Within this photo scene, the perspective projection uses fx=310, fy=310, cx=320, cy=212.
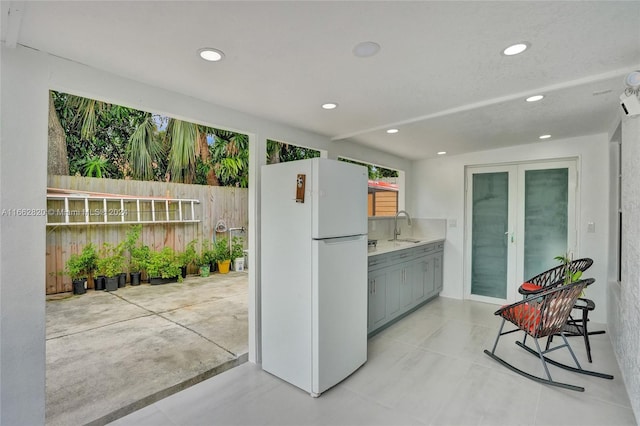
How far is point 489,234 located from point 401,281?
1808 millimetres

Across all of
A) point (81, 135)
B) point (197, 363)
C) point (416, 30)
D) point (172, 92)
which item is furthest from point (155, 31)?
point (81, 135)

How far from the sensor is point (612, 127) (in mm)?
3309

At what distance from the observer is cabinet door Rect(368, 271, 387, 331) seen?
3.31m

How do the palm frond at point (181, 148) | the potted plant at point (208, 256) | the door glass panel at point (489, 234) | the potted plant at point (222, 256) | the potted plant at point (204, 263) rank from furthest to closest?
the palm frond at point (181, 148), the potted plant at point (222, 256), the potted plant at point (208, 256), the potted plant at point (204, 263), the door glass panel at point (489, 234)

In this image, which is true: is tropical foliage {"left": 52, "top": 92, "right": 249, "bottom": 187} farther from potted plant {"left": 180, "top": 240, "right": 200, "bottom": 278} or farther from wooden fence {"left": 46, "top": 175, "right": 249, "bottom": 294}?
potted plant {"left": 180, "top": 240, "right": 200, "bottom": 278}

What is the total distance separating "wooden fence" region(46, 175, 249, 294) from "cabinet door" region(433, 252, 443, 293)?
4.24 meters

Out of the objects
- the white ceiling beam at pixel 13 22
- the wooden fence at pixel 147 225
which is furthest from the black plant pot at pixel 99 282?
the white ceiling beam at pixel 13 22

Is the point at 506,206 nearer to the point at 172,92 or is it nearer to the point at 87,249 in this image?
the point at 172,92

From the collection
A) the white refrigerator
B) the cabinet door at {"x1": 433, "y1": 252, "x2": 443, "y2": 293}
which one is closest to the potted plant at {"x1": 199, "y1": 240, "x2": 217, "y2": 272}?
the white refrigerator

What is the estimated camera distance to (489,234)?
183 inches

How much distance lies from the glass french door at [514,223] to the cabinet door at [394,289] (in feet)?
5.42

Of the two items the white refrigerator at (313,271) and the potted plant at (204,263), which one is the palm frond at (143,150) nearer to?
the potted plant at (204,263)

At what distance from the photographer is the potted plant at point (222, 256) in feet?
21.2

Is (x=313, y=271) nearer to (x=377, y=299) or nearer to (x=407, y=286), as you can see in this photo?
(x=377, y=299)
